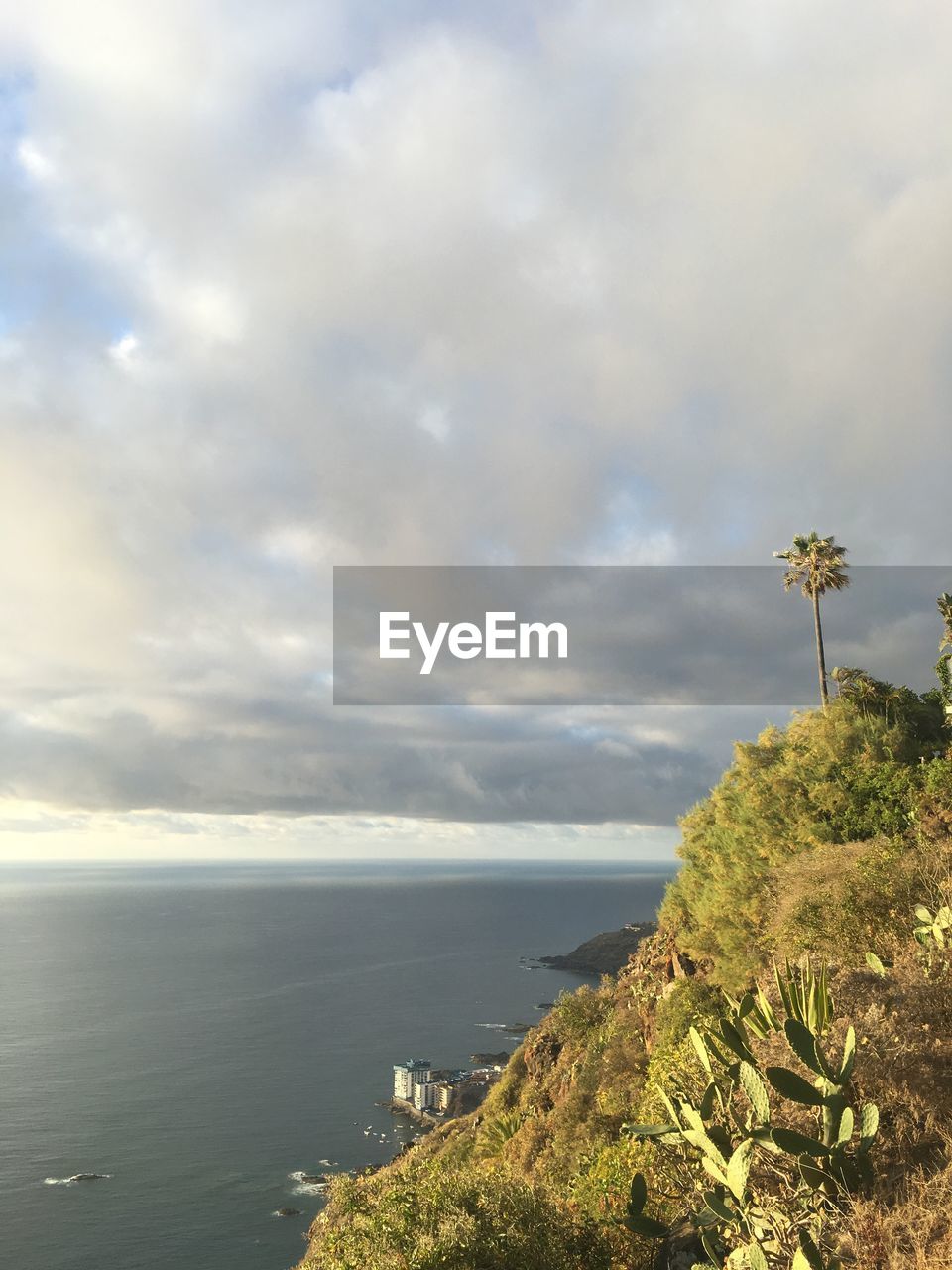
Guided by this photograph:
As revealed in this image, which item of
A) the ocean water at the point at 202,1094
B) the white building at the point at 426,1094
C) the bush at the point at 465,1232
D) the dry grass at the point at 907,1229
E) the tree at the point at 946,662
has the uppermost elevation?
the tree at the point at 946,662

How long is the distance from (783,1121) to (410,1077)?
105 m

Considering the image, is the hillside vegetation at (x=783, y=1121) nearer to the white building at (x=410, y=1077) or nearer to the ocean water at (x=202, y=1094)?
the ocean water at (x=202, y=1094)

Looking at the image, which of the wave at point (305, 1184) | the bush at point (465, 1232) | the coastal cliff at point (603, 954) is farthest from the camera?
the coastal cliff at point (603, 954)

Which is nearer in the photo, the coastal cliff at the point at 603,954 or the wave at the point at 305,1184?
the wave at the point at 305,1184

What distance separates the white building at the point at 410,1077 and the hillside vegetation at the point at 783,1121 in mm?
76069

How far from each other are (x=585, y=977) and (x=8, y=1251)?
388 ft

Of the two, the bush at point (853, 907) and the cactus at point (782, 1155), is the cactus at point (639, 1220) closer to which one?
the cactus at point (782, 1155)

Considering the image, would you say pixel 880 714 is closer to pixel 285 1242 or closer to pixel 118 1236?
pixel 285 1242

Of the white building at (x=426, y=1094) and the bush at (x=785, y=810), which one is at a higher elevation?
the bush at (x=785, y=810)

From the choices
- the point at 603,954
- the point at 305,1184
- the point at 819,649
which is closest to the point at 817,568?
the point at 819,649

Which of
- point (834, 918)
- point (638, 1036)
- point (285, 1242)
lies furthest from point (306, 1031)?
point (834, 918)

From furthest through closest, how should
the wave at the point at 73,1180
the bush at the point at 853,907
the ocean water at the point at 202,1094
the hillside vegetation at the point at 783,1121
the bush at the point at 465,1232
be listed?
the wave at the point at 73,1180 < the ocean water at the point at 202,1094 < the bush at the point at 853,907 < the bush at the point at 465,1232 < the hillside vegetation at the point at 783,1121

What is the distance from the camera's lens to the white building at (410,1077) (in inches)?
3912

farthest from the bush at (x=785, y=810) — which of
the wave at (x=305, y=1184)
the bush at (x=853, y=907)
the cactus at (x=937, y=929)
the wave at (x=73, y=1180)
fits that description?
the wave at (x=73, y=1180)
